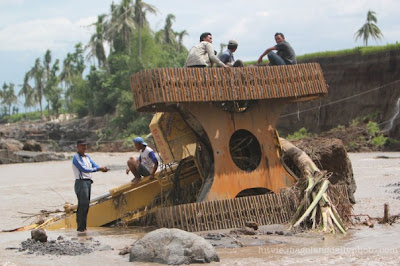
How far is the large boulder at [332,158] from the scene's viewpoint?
1228 centimetres

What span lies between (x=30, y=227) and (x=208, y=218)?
3.59m

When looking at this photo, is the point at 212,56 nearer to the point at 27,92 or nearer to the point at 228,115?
the point at 228,115

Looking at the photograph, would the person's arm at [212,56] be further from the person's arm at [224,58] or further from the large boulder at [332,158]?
the large boulder at [332,158]

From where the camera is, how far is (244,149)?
1147 cm

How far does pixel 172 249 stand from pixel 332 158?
18.1 ft

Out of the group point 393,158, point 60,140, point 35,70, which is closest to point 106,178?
point 393,158

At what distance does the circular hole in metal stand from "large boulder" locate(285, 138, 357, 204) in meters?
1.35

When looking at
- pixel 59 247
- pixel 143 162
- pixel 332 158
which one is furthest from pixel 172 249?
pixel 332 158

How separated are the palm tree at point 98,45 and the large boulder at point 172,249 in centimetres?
7669

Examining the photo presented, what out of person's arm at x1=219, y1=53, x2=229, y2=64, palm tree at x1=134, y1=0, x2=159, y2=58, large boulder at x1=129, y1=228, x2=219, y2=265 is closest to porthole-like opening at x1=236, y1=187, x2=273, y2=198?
person's arm at x1=219, y1=53, x2=229, y2=64

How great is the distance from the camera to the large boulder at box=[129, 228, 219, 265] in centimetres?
759

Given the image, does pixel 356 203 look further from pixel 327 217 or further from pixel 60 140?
pixel 60 140

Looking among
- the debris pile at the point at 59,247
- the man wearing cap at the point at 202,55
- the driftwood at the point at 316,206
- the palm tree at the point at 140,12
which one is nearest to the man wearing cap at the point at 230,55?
the man wearing cap at the point at 202,55

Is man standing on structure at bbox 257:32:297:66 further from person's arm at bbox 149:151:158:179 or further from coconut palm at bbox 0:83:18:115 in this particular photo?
coconut palm at bbox 0:83:18:115
